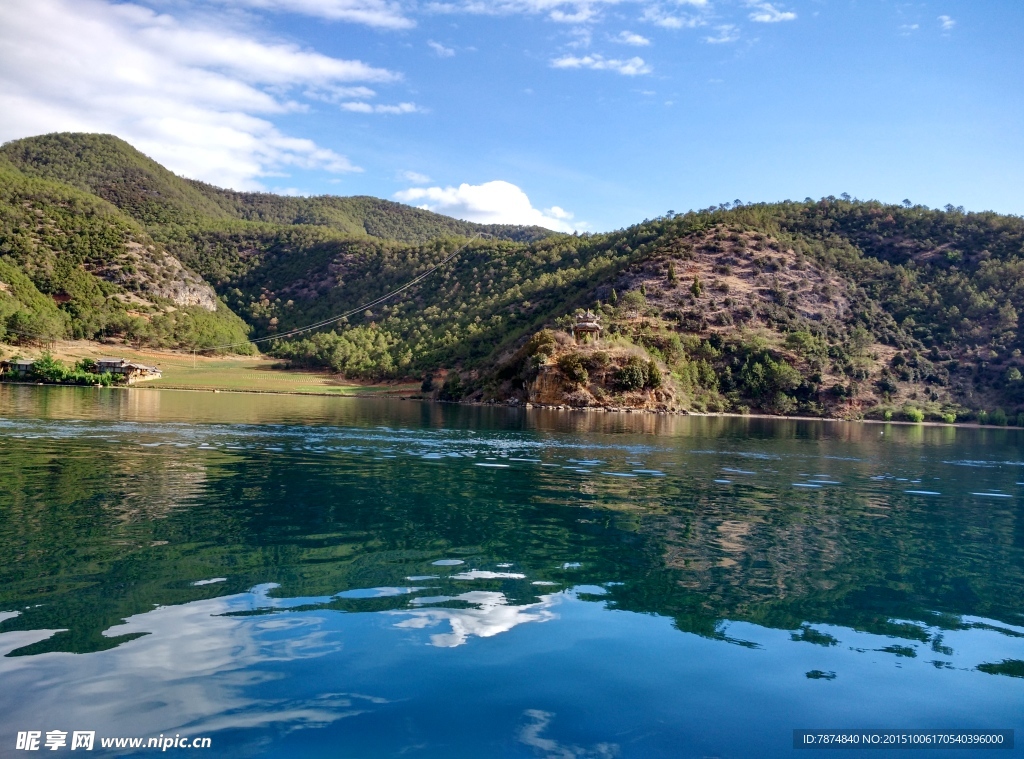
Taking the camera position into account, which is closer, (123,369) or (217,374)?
(123,369)

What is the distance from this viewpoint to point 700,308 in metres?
102

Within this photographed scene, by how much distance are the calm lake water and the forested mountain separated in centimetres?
6443

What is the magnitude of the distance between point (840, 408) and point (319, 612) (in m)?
92.5

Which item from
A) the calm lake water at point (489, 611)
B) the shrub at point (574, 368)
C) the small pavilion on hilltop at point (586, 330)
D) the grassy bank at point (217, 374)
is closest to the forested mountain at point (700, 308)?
the shrub at point (574, 368)

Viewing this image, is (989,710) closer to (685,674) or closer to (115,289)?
(685,674)

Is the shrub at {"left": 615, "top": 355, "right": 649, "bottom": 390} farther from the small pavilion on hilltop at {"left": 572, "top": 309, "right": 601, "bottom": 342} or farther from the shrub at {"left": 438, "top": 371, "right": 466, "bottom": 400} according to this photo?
the shrub at {"left": 438, "top": 371, "right": 466, "bottom": 400}

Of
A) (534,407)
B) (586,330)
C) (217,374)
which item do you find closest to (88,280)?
(217,374)

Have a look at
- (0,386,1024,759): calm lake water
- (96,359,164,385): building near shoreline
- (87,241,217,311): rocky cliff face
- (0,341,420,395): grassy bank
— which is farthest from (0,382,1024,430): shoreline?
(87,241,217,311): rocky cliff face

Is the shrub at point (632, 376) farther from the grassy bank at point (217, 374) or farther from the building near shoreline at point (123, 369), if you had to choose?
the building near shoreline at point (123, 369)

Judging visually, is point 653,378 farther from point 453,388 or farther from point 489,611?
point 489,611

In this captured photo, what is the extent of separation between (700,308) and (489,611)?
94993mm

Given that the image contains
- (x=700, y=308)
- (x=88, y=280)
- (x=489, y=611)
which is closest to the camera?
(x=489, y=611)

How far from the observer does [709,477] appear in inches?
1176

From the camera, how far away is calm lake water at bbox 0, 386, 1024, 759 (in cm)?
838
